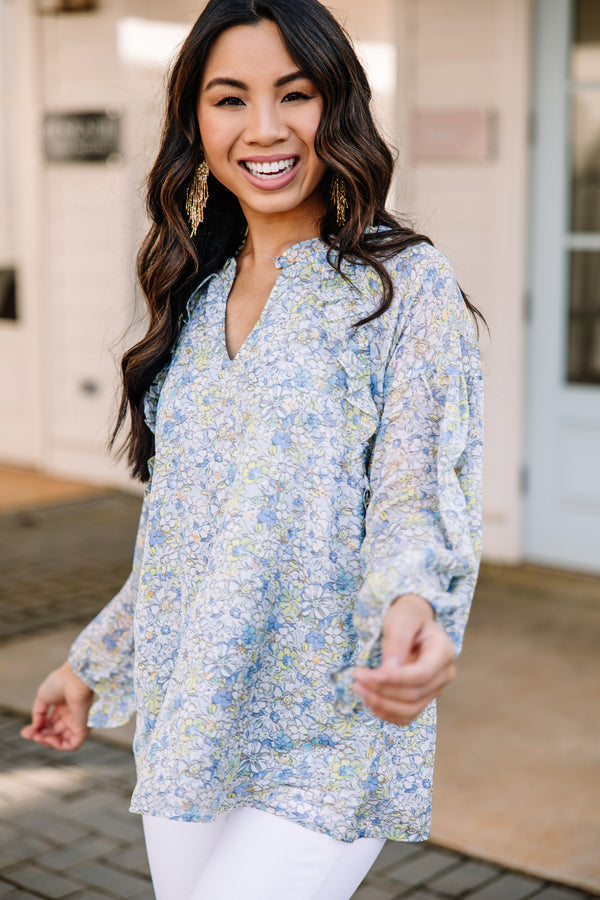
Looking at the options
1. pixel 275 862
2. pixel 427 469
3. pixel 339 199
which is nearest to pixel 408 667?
pixel 427 469

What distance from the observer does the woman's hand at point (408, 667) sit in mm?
1314

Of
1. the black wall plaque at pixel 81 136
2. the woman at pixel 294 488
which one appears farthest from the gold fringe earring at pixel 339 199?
the black wall plaque at pixel 81 136

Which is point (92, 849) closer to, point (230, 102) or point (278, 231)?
point (278, 231)

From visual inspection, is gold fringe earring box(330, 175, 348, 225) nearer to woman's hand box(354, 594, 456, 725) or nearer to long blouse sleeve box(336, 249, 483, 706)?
long blouse sleeve box(336, 249, 483, 706)

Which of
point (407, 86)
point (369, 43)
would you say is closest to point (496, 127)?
point (407, 86)

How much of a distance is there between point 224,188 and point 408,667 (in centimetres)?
94

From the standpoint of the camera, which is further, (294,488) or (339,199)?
(339,199)

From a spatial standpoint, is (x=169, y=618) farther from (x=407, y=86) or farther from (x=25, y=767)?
(x=407, y=86)

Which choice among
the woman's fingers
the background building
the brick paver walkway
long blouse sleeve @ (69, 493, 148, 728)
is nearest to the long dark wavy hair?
long blouse sleeve @ (69, 493, 148, 728)

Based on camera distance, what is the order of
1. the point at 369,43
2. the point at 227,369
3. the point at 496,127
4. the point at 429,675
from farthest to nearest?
the point at 369,43
the point at 496,127
the point at 227,369
the point at 429,675

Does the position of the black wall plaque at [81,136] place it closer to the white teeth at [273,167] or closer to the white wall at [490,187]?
the white wall at [490,187]

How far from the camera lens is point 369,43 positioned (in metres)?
7.34

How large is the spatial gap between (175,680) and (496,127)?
481 cm

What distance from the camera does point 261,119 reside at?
1690 millimetres
